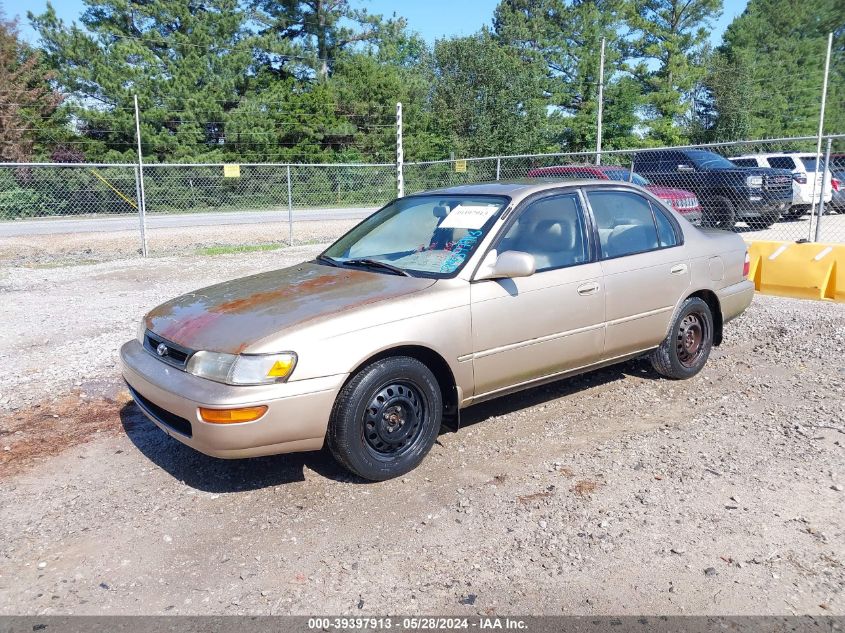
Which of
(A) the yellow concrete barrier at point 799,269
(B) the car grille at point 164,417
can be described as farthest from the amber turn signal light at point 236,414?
(A) the yellow concrete barrier at point 799,269

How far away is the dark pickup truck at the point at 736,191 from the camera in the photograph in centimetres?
1385

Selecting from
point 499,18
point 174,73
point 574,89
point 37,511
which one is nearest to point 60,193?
point 174,73

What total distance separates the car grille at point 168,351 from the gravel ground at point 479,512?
0.73m

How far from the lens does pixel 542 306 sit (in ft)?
14.1

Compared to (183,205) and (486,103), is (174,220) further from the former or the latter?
(486,103)

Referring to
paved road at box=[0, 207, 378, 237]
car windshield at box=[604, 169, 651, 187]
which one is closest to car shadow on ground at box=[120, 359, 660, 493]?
car windshield at box=[604, 169, 651, 187]

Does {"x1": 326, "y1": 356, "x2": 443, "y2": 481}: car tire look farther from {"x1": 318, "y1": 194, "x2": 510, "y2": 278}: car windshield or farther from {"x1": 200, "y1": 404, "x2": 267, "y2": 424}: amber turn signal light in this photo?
{"x1": 318, "y1": 194, "x2": 510, "y2": 278}: car windshield

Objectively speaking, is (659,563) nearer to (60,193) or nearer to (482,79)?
(60,193)

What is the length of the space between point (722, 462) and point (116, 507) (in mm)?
3413

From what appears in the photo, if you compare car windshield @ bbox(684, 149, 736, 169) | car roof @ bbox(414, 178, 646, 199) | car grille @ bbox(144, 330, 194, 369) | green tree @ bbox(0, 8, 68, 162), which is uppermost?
green tree @ bbox(0, 8, 68, 162)

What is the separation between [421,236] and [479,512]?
201 cm

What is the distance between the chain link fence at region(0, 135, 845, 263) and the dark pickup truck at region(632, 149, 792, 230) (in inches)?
0.8

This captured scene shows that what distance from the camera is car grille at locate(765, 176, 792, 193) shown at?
46.1ft

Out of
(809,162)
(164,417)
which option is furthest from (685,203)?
(164,417)
